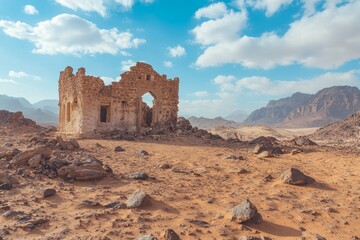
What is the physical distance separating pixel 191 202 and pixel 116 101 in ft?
46.8

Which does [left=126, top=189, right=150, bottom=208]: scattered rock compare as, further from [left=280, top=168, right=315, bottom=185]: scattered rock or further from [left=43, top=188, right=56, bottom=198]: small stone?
[left=280, top=168, right=315, bottom=185]: scattered rock

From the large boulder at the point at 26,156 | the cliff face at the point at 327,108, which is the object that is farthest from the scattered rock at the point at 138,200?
the cliff face at the point at 327,108

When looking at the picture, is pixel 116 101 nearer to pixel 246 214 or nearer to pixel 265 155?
pixel 265 155

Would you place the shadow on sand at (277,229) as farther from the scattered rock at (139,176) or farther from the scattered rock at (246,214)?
the scattered rock at (139,176)

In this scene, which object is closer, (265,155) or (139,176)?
(139,176)

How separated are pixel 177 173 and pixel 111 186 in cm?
239

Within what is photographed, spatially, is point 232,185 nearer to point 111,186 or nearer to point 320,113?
point 111,186

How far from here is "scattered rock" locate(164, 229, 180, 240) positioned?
16.4 feet

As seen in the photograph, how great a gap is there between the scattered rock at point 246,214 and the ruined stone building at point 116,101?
1431 cm

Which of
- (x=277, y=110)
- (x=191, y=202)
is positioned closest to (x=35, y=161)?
(x=191, y=202)

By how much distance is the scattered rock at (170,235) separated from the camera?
4984 mm

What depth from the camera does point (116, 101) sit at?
20.2 m

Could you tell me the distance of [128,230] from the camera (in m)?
5.27

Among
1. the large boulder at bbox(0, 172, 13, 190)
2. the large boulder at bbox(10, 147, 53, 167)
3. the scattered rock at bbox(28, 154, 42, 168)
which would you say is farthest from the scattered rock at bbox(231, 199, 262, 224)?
the large boulder at bbox(10, 147, 53, 167)
